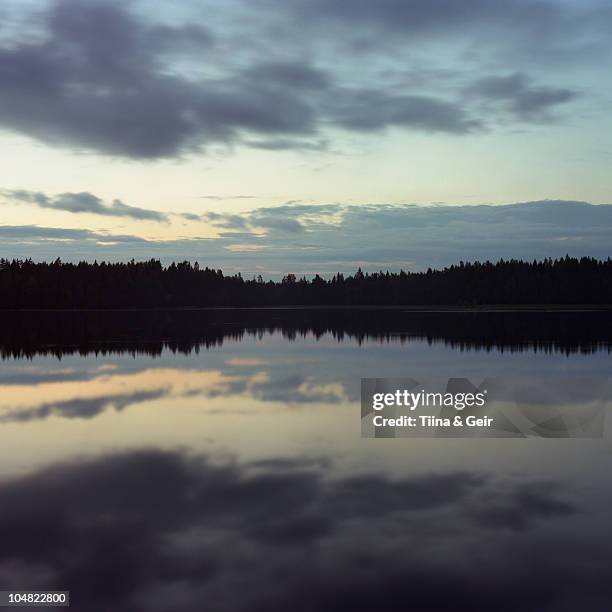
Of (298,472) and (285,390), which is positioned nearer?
(298,472)

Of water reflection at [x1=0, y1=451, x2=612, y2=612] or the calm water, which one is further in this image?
the calm water

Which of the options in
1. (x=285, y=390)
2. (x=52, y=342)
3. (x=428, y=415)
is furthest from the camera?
(x=52, y=342)

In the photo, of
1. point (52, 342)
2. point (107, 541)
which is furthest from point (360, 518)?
point (52, 342)

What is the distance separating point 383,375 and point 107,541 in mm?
28661

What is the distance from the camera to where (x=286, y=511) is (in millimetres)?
14703

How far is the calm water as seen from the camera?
1113cm

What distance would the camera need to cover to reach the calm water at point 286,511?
438 inches

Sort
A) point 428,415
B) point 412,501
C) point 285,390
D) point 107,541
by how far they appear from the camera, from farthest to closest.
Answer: point 285,390
point 428,415
point 412,501
point 107,541

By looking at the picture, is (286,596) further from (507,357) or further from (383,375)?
(507,357)

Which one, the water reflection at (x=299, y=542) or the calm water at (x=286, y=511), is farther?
the calm water at (x=286, y=511)

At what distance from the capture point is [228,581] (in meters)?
11.3

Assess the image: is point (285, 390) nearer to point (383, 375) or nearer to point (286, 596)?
point (383, 375)

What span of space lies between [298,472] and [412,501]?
389 centimetres

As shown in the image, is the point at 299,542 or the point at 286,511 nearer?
the point at 299,542
